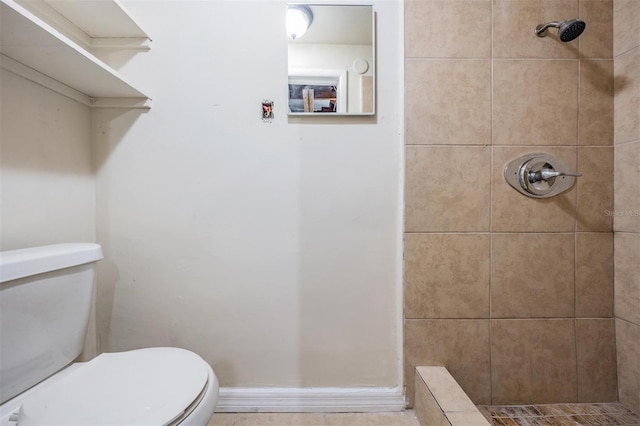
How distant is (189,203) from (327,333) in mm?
739

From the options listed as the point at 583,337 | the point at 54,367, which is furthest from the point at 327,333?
the point at 583,337

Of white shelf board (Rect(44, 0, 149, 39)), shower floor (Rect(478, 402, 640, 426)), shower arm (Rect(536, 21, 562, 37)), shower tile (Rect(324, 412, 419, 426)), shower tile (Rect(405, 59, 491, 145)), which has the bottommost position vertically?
shower tile (Rect(324, 412, 419, 426))

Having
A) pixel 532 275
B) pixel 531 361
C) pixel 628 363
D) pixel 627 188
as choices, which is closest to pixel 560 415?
pixel 531 361

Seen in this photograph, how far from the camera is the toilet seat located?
24.1 inches

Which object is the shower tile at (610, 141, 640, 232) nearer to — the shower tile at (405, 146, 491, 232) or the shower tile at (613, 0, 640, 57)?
A: the shower tile at (613, 0, 640, 57)

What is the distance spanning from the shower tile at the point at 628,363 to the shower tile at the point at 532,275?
187mm

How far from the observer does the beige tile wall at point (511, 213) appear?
1.07 m

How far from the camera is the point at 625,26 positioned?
1.04 m

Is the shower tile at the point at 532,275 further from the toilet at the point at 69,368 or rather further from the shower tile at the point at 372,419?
the toilet at the point at 69,368

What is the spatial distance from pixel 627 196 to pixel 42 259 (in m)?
1.87

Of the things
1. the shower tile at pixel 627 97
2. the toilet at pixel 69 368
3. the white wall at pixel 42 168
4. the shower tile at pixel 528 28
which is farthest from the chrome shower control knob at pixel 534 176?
the white wall at pixel 42 168

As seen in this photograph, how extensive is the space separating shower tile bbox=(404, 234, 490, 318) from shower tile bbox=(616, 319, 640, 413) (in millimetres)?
501

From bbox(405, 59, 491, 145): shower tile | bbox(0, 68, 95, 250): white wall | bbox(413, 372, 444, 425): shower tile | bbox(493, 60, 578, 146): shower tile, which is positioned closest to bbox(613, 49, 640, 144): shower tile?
bbox(493, 60, 578, 146): shower tile

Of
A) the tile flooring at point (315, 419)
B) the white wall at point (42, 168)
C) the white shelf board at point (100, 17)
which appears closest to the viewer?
the white wall at point (42, 168)
